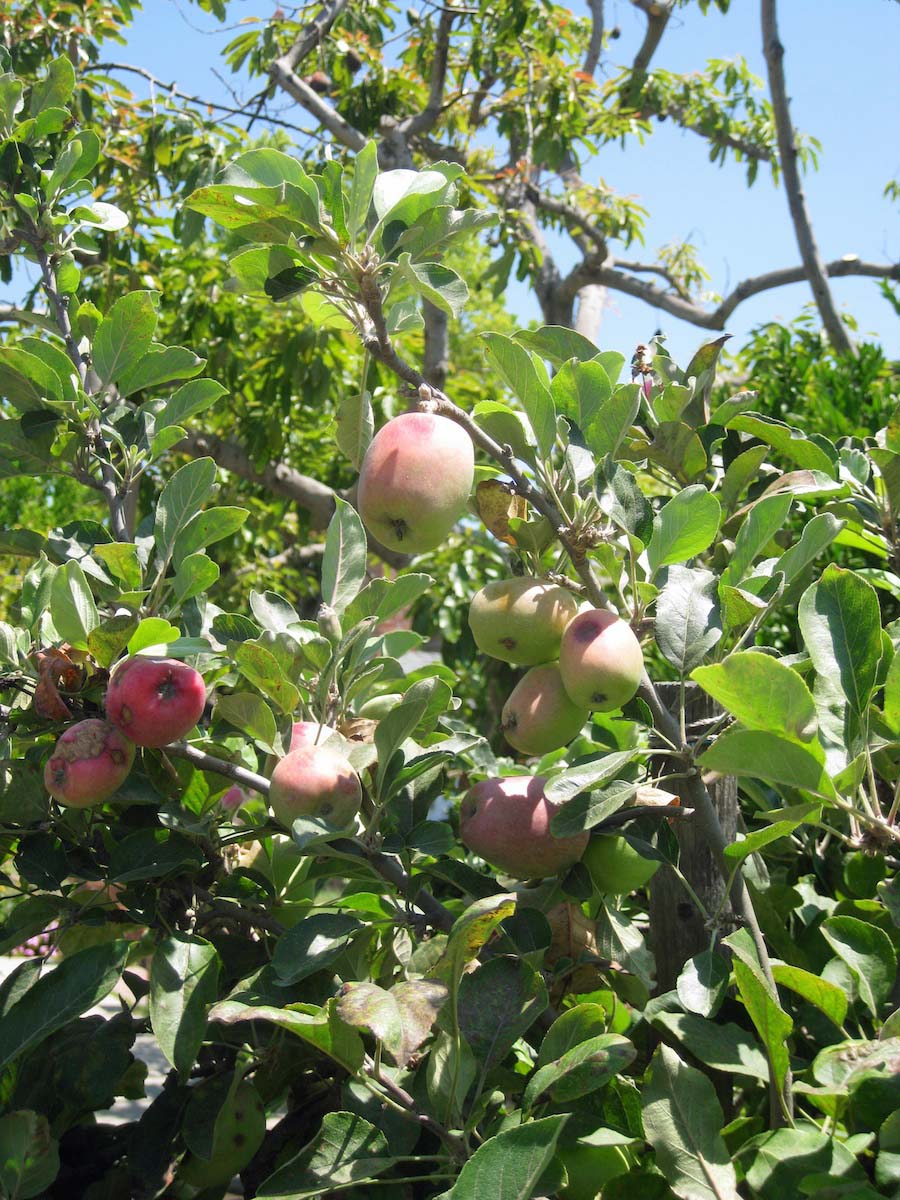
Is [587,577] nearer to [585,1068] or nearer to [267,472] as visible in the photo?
[585,1068]

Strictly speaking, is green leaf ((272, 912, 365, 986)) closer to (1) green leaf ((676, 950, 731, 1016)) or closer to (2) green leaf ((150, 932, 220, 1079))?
(2) green leaf ((150, 932, 220, 1079))

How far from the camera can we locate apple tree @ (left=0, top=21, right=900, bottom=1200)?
0.63m

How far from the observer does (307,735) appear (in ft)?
2.57

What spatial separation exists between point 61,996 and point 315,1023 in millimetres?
270

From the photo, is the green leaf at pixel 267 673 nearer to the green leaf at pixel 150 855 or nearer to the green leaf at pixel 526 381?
the green leaf at pixel 150 855

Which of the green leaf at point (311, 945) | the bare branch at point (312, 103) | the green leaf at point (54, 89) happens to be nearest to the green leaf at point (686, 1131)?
the green leaf at point (311, 945)

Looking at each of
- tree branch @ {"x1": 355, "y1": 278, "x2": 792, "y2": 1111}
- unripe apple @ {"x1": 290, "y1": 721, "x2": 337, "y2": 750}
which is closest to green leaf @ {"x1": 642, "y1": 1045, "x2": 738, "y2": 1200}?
tree branch @ {"x1": 355, "y1": 278, "x2": 792, "y2": 1111}

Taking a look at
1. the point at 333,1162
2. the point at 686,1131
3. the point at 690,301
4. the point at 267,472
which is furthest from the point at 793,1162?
the point at 690,301

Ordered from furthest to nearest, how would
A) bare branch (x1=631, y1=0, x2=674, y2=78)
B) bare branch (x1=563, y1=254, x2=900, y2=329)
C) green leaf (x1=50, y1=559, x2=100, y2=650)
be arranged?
bare branch (x1=631, y1=0, x2=674, y2=78) → bare branch (x1=563, y1=254, x2=900, y2=329) → green leaf (x1=50, y1=559, x2=100, y2=650)

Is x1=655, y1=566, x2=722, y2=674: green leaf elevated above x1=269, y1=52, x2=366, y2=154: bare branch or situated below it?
below

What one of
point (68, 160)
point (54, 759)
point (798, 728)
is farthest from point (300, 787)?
point (68, 160)

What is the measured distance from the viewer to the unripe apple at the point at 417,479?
0.73 metres

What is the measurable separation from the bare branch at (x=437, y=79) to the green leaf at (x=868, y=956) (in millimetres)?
4775

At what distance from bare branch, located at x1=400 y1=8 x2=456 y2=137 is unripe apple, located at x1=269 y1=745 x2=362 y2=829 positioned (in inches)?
184
